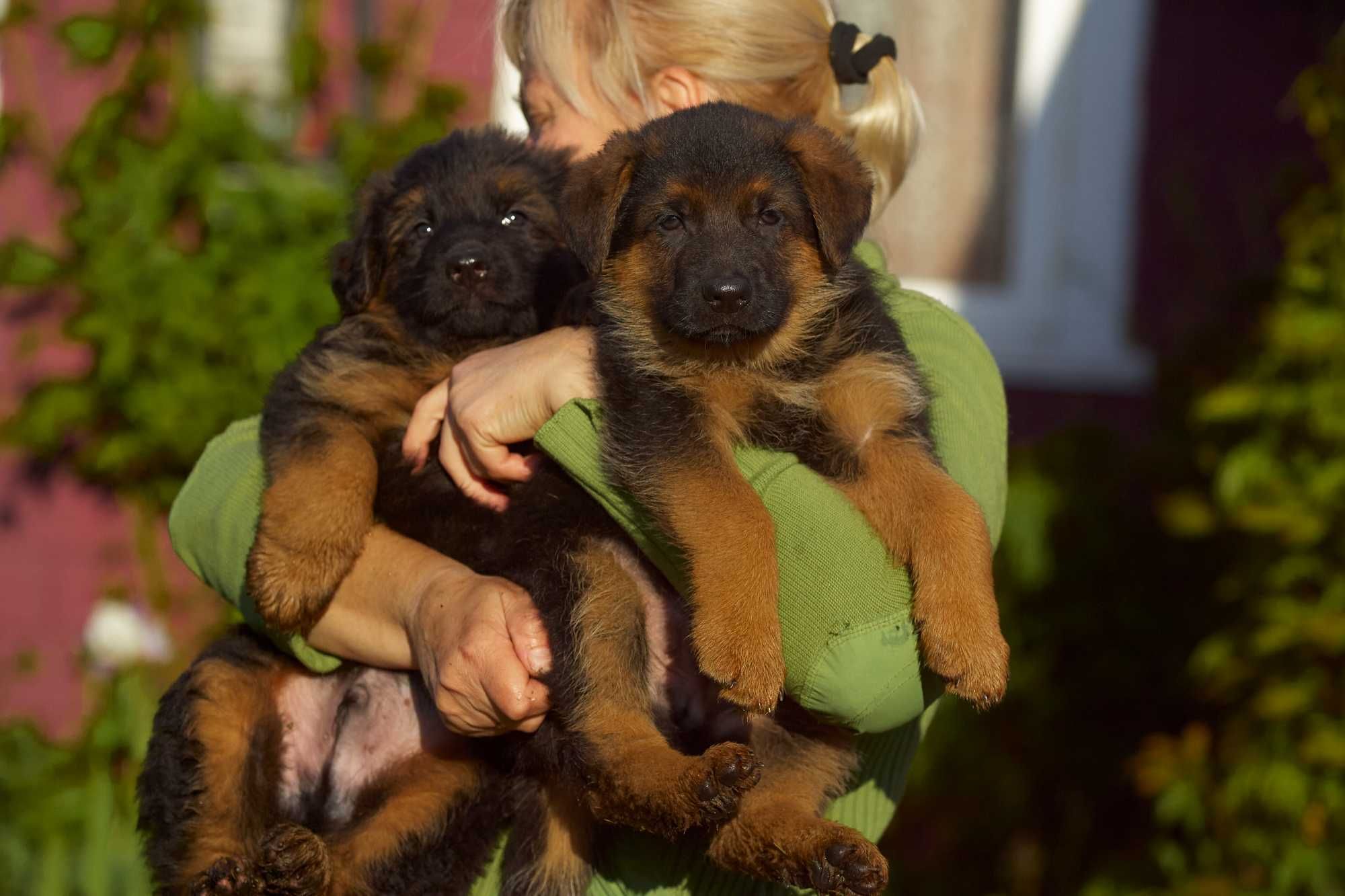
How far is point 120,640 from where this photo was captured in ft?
17.6

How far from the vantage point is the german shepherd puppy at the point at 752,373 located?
7.55ft

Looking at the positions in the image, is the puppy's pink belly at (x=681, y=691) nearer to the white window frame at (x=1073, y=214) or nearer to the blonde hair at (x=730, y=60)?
the blonde hair at (x=730, y=60)

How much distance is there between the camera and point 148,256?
19.0 ft

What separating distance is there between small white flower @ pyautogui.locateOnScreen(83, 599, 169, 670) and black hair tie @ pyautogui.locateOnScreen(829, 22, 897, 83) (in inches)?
144

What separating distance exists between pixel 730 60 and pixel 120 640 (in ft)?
11.7

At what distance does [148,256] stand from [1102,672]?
447 centimetres

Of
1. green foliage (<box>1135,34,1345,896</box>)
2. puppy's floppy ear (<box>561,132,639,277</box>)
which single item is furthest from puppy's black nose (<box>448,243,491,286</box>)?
green foliage (<box>1135,34,1345,896</box>)

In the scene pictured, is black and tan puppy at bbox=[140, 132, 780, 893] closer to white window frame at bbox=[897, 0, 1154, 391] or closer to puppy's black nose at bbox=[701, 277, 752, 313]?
puppy's black nose at bbox=[701, 277, 752, 313]

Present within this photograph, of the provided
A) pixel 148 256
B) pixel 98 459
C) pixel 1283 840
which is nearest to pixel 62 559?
pixel 98 459

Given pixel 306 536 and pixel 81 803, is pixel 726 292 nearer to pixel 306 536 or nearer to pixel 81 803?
pixel 306 536

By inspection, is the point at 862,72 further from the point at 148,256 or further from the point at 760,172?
the point at 148,256

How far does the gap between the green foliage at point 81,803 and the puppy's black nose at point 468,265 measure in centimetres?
208

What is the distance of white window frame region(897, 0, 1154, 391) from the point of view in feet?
21.3

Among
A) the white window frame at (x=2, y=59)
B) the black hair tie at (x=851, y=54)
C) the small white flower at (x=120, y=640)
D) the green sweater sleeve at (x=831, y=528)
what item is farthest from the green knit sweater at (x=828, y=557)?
the white window frame at (x=2, y=59)
